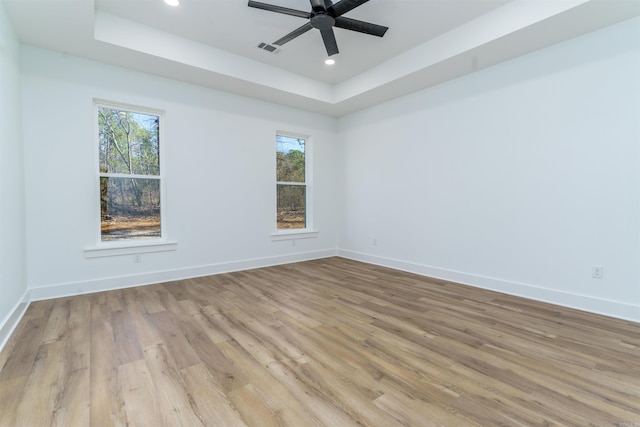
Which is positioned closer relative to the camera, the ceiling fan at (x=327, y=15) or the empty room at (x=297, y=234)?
the empty room at (x=297, y=234)

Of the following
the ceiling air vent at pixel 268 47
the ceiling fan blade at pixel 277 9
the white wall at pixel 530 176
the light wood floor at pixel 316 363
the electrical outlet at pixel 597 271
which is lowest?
the light wood floor at pixel 316 363

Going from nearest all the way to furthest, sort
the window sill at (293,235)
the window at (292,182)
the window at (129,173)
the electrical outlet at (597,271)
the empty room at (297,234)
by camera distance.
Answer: the empty room at (297,234) < the electrical outlet at (597,271) < the window at (129,173) < the window sill at (293,235) < the window at (292,182)

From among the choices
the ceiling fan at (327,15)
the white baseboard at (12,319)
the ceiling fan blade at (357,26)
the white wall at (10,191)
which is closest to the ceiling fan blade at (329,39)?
the ceiling fan at (327,15)

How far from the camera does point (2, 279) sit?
2357 mm

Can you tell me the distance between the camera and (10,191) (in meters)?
2.64

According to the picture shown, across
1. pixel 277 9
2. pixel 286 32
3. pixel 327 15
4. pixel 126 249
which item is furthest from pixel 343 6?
pixel 126 249

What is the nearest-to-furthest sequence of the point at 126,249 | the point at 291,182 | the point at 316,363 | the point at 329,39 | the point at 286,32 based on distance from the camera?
1. the point at 316,363
2. the point at 329,39
3. the point at 286,32
4. the point at 126,249
5. the point at 291,182

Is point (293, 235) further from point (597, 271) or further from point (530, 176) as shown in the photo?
point (597, 271)

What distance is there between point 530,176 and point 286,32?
3.23 meters

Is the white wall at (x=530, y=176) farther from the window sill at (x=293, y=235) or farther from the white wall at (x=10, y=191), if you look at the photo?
the white wall at (x=10, y=191)

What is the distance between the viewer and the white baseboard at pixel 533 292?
281cm

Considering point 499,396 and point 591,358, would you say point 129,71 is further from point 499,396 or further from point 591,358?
point 591,358

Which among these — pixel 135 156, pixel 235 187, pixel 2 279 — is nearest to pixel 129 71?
pixel 135 156

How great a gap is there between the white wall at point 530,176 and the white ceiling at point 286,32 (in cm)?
32
